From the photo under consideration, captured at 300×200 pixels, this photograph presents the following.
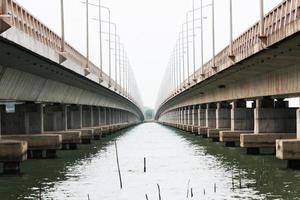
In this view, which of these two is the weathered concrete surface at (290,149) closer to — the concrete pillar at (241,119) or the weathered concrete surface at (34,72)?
the weathered concrete surface at (34,72)

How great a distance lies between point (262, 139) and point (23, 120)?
19.2 meters

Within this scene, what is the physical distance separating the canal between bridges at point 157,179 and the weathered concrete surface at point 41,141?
1.18m

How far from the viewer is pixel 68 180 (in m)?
38.5

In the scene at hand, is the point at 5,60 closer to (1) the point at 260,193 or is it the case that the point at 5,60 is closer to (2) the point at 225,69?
(1) the point at 260,193

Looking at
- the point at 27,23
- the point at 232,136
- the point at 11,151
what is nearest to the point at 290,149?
the point at 11,151

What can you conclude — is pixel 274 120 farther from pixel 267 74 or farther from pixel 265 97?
pixel 267 74

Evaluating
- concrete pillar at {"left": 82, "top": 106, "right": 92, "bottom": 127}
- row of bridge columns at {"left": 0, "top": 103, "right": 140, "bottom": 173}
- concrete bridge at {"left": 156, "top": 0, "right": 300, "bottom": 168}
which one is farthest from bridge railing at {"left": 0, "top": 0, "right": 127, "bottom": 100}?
concrete pillar at {"left": 82, "top": 106, "right": 92, "bottom": 127}

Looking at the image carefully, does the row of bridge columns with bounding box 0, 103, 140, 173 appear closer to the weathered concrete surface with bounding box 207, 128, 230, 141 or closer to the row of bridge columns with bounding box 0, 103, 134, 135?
the row of bridge columns with bounding box 0, 103, 134, 135

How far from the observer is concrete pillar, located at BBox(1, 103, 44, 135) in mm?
55656

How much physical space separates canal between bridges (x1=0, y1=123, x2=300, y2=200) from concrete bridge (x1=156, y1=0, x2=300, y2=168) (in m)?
1.73

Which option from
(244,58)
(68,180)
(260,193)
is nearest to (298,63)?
(244,58)

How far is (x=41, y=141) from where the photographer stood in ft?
174

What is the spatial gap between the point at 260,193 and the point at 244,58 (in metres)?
14.8

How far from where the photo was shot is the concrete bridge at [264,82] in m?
36.7
